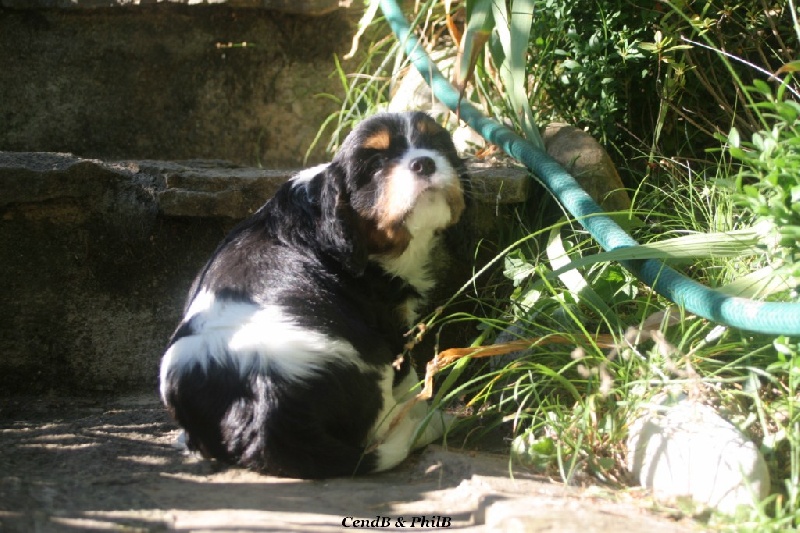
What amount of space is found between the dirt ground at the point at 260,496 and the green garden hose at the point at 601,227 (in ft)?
2.70

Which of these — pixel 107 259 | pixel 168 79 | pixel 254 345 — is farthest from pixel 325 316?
pixel 168 79

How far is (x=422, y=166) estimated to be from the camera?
3.49 meters

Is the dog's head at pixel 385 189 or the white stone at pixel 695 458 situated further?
the dog's head at pixel 385 189

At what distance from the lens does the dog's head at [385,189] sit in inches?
138

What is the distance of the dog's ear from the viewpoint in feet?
11.7

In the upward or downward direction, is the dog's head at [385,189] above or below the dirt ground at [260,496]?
above

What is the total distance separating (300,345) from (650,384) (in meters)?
1.35

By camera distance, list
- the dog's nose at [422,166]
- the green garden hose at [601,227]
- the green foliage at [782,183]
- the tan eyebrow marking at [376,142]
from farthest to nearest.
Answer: the tan eyebrow marking at [376,142] < the dog's nose at [422,166] < the green garden hose at [601,227] < the green foliage at [782,183]

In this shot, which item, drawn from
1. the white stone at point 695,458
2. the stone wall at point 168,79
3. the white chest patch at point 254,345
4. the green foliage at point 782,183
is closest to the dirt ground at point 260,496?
the white stone at point 695,458

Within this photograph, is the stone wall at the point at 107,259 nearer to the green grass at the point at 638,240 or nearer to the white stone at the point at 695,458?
the green grass at the point at 638,240

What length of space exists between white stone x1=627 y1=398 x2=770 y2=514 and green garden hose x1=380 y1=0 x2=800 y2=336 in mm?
392

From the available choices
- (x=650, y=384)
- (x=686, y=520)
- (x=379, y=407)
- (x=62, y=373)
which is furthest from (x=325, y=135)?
(x=686, y=520)

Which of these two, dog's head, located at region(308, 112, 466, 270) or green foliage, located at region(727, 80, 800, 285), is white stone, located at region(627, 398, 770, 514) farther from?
dog's head, located at region(308, 112, 466, 270)

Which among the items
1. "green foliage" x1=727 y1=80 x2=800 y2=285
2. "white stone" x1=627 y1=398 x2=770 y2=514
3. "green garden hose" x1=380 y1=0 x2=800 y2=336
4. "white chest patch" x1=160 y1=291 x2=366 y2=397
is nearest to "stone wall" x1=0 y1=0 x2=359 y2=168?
"green garden hose" x1=380 y1=0 x2=800 y2=336
